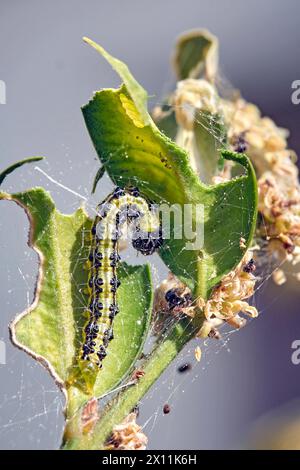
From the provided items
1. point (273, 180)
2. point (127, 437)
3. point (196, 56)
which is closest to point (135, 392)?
point (127, 437)

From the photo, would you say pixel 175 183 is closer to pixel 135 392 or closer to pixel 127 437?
pixel 135 392

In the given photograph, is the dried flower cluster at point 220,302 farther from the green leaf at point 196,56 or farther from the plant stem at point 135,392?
the green leaf at point 196,56

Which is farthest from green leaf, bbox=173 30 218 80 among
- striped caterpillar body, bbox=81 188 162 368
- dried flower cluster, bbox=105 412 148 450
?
dried flower cluster, bbox=105 412 148 450

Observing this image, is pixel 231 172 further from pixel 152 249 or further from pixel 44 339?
pixel 44 339

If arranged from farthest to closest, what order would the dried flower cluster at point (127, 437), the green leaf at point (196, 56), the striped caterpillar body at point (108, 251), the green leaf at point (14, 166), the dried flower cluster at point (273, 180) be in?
the green leaf at point (196, 56)
the dried flower cluster at point (273, 180)
the striped caterpillar body at point (108, 251)
the dried flower cluster at point (127, 437)
the green leaf at point (14, 166)

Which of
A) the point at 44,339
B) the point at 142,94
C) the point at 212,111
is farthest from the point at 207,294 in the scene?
the point at 212,111

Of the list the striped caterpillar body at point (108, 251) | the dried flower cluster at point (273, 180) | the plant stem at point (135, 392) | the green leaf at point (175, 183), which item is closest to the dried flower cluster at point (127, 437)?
the plant stem at point (135, 392)
